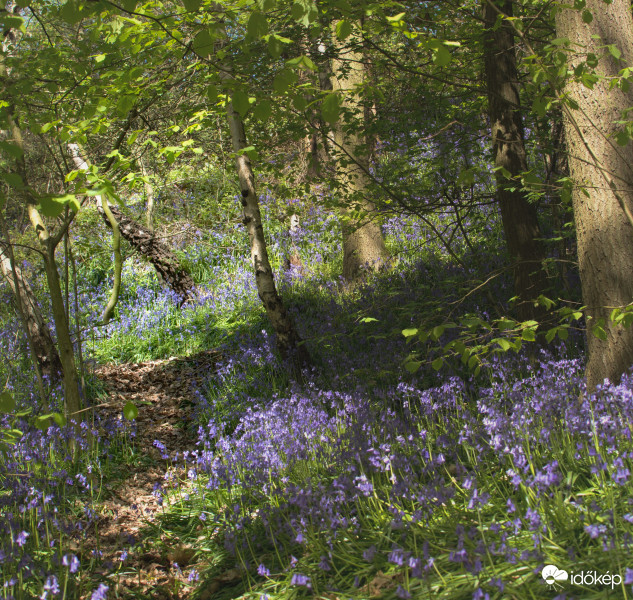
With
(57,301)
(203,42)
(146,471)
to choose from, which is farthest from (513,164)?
(146,471)

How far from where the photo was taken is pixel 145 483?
14.1 feet

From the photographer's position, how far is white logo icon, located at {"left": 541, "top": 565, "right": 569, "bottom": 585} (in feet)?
6.07

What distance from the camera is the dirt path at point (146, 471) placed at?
283cm

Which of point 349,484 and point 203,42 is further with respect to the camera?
point 349,484

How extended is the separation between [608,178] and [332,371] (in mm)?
2997

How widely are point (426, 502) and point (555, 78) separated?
2504mm

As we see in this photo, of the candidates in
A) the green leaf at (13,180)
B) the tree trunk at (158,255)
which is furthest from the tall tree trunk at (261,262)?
the tree trunk at (158,255)

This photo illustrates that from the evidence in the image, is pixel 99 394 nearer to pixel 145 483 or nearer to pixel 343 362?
pixel 145 483

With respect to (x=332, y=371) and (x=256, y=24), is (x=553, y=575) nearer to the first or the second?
(x=256, y=24)

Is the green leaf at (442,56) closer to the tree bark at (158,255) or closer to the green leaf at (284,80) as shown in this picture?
the green leaf at (284,80)

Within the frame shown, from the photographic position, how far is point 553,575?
6.12 ft

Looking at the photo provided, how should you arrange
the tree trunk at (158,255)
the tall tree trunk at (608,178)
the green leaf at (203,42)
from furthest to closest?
the tree trunk at (158,255), the tall tree trunk at (608,178), the green leaf at (203,42)

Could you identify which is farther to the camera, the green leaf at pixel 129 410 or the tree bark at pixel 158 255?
the tree bark at pixel 158 255

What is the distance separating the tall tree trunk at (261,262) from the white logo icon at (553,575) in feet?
11.5
